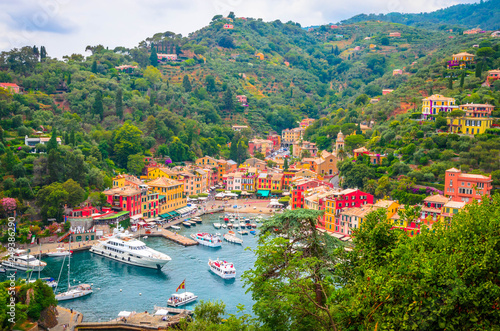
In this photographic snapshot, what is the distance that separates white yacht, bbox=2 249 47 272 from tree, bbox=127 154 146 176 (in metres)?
21.5

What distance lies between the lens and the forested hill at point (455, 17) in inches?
5448

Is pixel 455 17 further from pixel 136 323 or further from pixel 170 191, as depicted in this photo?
pixel 136 323

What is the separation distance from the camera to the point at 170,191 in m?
43.7

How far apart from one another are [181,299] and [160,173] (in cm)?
2537

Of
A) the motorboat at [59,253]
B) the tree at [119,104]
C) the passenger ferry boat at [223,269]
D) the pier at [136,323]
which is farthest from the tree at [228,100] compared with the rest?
the pier at [136,323]

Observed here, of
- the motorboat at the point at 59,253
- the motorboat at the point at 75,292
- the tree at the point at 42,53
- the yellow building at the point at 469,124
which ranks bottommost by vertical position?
the motorboat at the point at 75,292

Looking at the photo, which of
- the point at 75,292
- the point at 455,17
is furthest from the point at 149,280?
the point at 455,17

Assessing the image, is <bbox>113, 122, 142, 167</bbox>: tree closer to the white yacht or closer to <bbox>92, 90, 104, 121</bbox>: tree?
<bbox>92, 90, 104, 121</bbox>: tree

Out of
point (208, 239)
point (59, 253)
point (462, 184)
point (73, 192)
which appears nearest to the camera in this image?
point (59, 253)

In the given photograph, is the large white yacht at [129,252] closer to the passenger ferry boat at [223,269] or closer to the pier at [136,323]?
the passenger ferry boat at [223,269]

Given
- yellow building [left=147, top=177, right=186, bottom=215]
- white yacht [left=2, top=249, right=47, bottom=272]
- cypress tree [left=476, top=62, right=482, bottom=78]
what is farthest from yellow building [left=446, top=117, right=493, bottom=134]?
white yacht [left=2, top=249, right=47, bottom=272]

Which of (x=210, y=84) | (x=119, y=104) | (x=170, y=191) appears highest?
(x=210, y=84)

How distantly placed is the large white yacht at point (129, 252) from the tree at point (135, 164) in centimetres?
1654

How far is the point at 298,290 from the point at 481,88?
157ft
